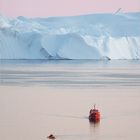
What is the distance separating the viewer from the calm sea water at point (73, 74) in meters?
6.03

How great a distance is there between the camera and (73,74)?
6699 millimetres

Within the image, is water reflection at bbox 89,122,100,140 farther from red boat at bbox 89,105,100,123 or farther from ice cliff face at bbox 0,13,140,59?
ice cliff face at bbox 0,13,140,59

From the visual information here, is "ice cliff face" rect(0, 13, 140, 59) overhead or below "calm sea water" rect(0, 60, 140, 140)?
→ overhead

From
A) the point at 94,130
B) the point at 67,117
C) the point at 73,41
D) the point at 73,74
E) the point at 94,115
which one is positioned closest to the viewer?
the point at 94,130

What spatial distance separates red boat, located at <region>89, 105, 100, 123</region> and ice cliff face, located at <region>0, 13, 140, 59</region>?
135 centimetres

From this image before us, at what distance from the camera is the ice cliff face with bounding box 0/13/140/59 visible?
5570 mm

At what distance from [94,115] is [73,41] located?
4371mm

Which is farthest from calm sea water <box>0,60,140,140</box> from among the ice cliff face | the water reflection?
the ice cliff face

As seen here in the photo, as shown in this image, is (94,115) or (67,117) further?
(67,117)

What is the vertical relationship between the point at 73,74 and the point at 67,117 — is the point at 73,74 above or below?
above

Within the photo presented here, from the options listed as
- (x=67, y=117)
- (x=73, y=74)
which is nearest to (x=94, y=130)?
(x=67, y=117)

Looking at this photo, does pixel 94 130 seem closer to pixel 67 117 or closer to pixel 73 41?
pixel 67 117

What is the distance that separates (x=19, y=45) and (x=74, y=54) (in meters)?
1.10

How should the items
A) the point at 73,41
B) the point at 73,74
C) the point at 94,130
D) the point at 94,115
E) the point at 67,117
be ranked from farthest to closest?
the point at 73,41, the point at 73,74, the point at 67,117, the point at 94,115, the point at 94,130
